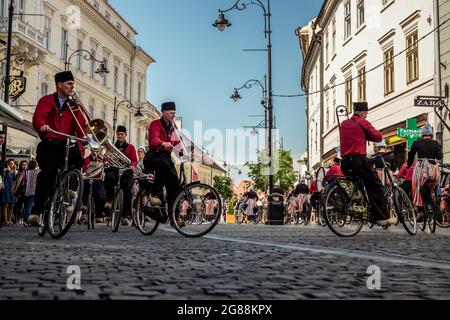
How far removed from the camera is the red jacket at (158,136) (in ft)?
26.5

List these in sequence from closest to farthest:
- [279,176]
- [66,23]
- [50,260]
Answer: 1. [50,260]
2. [66,23]
3. [279,176]

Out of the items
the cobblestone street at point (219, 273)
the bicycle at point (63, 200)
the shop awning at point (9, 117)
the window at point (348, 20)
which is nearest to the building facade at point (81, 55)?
the window at point (348, 20)

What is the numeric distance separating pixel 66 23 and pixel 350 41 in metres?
20.9

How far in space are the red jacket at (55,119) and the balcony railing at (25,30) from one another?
23182 millimetres

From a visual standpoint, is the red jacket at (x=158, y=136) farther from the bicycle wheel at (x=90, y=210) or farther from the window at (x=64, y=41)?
the window at (x=64, y=41)

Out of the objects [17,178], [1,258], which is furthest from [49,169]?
[17,178]

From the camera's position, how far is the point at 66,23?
39719 mm

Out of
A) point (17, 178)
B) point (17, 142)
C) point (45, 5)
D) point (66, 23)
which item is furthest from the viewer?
point (66, 23)

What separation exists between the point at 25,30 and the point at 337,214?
1005 inches

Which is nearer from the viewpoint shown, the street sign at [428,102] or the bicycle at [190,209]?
the bicycle at [190,209]

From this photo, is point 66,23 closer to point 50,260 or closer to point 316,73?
point 316,73

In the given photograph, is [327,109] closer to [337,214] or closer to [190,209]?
[337,214]

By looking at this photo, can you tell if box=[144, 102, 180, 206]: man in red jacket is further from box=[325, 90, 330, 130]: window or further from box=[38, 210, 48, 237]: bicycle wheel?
box=[325, 90, 330, 130]: window

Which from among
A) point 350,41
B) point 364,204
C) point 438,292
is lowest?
point 438,292
